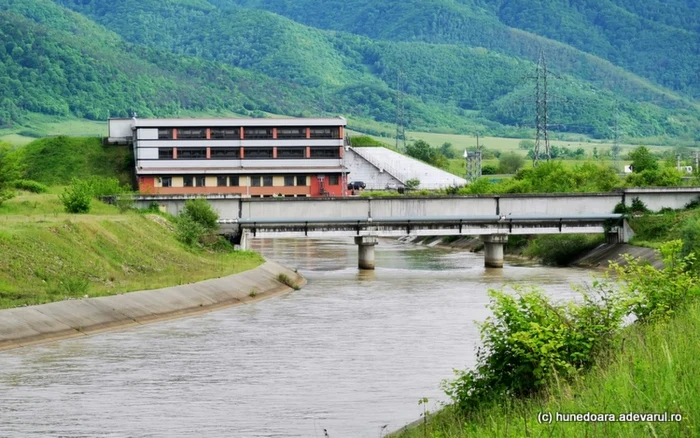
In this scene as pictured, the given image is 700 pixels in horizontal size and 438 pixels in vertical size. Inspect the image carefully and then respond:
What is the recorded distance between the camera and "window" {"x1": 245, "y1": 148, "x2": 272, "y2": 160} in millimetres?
127188

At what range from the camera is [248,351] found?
40125 millimetres

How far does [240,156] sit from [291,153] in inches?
185

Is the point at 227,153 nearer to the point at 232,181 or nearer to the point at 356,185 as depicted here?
the point at 232,181

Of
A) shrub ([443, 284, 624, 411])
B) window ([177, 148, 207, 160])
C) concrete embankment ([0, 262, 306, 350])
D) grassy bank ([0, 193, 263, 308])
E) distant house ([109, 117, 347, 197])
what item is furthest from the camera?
window ([177, 148, 207, 160])

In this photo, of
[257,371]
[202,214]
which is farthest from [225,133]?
[257,371]

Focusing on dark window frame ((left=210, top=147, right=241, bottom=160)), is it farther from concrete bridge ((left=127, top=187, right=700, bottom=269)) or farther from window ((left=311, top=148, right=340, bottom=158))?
concrete bridge ((left=127, top=187, right=700, bottom=269))

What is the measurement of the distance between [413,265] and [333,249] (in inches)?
937

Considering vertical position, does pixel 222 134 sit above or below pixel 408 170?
above

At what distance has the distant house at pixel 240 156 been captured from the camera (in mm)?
125750

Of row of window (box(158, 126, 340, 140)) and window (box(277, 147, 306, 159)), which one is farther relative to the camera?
window (box(277, 147, 306, 159))

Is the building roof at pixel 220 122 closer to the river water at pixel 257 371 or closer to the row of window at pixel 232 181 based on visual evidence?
the row of window at pixel 232 181

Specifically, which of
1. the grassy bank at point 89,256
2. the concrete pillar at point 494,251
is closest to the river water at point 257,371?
the grassy bank at point 89,256

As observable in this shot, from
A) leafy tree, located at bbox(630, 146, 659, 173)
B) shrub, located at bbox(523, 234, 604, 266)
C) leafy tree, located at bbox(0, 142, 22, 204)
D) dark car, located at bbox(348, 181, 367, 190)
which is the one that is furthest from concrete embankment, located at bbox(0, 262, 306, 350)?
dark car, located at bbox(348, 181, 367, 190)

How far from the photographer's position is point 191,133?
127 metres
